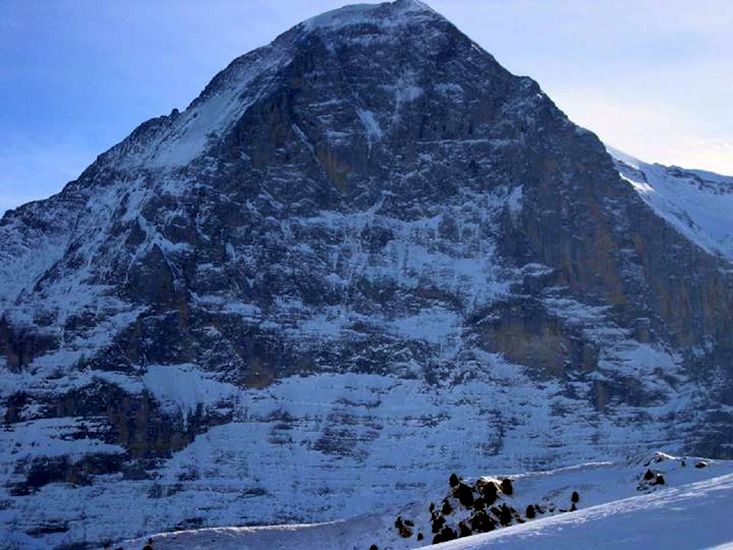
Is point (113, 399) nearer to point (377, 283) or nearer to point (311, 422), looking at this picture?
point (311, 422)

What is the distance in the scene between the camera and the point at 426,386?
167000mm

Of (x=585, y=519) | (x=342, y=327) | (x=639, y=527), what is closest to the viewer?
(x=639, y=527)

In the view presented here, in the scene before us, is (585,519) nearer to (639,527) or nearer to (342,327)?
(639,527)

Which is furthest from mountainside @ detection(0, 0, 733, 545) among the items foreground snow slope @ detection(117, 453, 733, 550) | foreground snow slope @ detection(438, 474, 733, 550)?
foreground snow slope @ detection(438, 474, 733, 550)

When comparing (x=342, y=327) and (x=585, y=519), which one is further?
(x=342, y=327)

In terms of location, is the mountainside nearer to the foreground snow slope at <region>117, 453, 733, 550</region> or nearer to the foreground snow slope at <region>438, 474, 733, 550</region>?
the foreground snow slope at <region>117, 453, 733, 550</region>

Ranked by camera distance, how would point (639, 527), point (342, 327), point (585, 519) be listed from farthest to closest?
point (342, 327)
point (585, 519)
point (639, 527)

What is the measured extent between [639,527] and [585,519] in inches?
73.4

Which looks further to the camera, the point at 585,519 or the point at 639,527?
the point at 585,519

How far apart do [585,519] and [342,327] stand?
5857 inches

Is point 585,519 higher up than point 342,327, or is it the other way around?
point 342,327

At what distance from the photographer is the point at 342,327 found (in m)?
176

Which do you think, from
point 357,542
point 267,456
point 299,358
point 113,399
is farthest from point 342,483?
point 357,542

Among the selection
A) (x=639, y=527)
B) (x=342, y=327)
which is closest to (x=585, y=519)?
(x=639, y=527)
